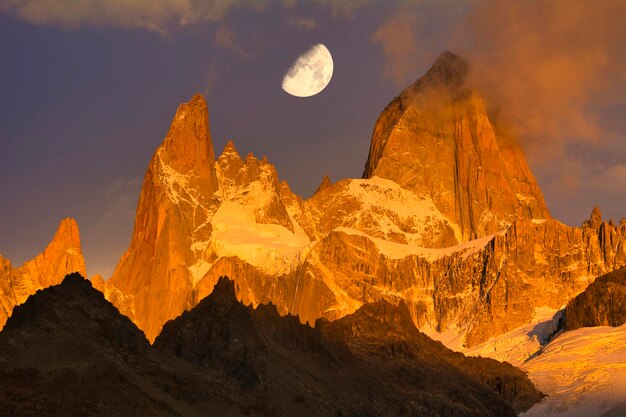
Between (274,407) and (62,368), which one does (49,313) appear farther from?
(274,407)

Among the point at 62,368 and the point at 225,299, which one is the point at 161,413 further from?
the point at 225,299

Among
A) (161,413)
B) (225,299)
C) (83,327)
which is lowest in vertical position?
(161,413)

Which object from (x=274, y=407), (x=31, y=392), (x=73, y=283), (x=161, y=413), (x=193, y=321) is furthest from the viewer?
(x=193, y=321)

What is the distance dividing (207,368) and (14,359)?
125 feet

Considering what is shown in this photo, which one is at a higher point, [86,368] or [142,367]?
[142,367]

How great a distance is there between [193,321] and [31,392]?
5374cm

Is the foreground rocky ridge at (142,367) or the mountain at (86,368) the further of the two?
the foreground rocky ridge at (142,367)

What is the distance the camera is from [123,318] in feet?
532

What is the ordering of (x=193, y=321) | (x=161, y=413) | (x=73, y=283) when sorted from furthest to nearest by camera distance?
(x=193, y=321), (x=73, y=283), (x=161, y=413)

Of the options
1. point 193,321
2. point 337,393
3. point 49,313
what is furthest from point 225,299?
point 49,313

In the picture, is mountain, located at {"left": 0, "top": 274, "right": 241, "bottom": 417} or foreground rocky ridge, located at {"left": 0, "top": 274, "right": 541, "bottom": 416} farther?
foreground rocky ridge, located at {"left": 0, "top": 274, "right": 541, "bottom": 416}

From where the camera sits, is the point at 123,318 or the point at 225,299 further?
the point at 225,299

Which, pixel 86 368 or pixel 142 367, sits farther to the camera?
pixel 142 367

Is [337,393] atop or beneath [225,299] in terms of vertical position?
beneath
